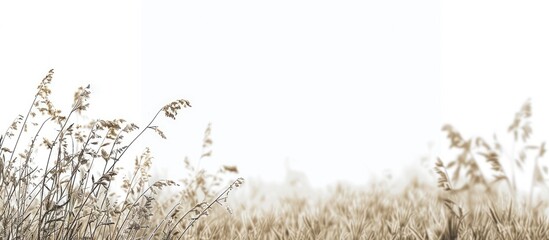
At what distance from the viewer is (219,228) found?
4172mm

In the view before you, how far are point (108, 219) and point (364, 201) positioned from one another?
10.1 feet

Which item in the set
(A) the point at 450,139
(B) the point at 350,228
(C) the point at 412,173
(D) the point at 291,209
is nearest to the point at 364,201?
(D) the point at 291,209

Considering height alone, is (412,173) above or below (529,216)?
above

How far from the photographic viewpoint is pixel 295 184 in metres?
8.59

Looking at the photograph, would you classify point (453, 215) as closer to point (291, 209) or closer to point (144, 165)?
point (291, 209)

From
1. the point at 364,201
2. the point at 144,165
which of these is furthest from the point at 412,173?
the point at 144,165

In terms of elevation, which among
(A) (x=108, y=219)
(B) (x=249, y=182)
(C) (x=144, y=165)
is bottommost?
(A) (x=108, y=219)

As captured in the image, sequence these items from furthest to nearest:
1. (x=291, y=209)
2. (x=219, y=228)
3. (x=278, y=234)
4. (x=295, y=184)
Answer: (x=295, y=184)
(x=291, y=209)
(x=219, y=228)
(x=278, y=234)

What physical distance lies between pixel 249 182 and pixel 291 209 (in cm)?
336

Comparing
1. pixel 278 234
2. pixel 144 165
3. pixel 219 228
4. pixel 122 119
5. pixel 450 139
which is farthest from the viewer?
pixel 450 139

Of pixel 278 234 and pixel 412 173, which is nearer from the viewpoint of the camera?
pixel 278 234

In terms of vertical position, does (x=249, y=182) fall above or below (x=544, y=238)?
above

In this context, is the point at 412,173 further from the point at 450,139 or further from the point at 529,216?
the point at 529,216

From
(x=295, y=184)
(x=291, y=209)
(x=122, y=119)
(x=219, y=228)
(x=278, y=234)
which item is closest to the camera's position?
(x=122, y=119)
